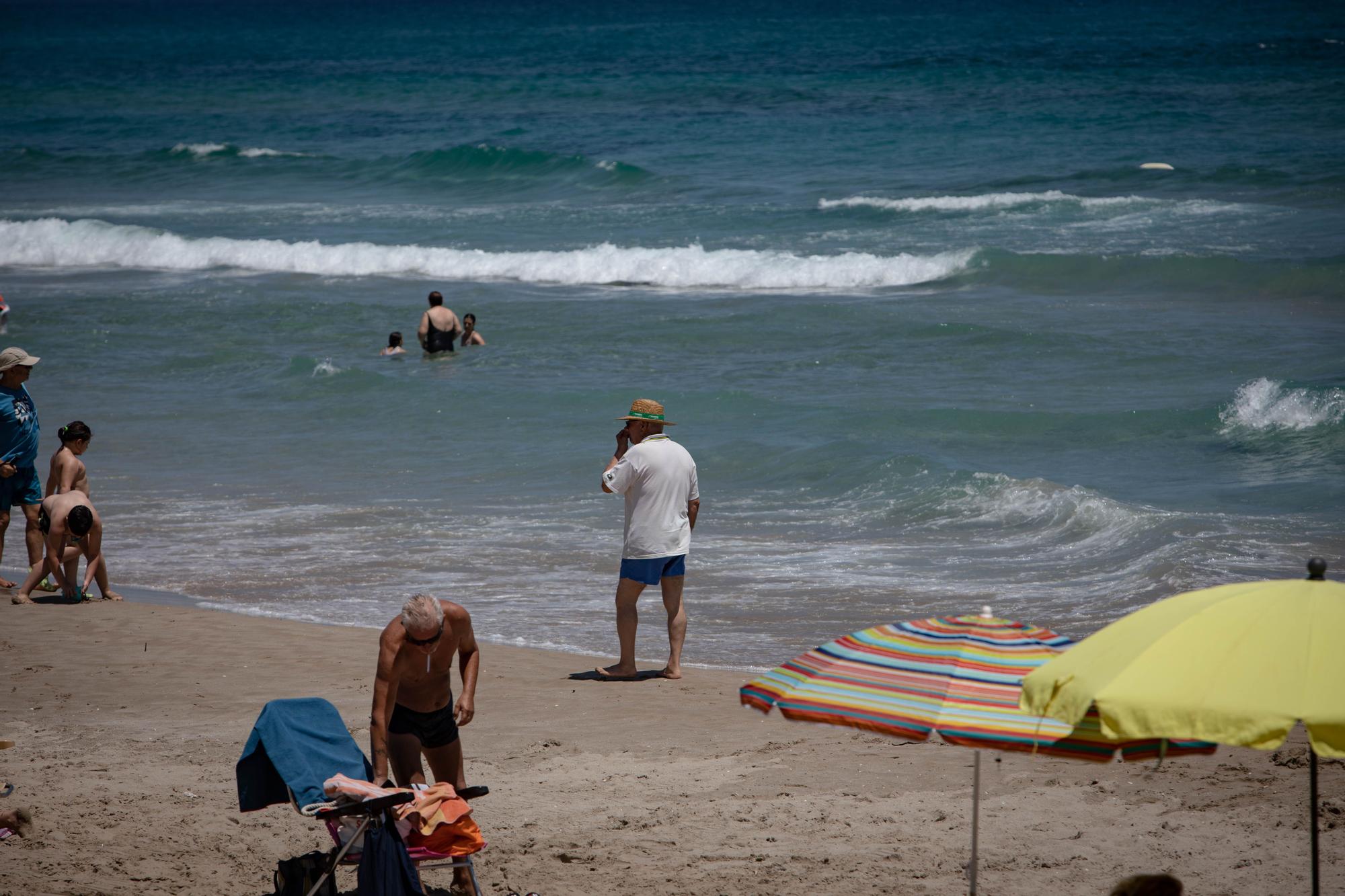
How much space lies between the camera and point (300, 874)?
15.9 ft

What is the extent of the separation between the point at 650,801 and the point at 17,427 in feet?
17.2

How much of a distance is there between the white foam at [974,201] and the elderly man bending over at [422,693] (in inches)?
898

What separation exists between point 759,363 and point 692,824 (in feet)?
38.5

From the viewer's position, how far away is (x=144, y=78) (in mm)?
59844

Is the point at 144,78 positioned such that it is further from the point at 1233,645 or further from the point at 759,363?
the point at 1233,645

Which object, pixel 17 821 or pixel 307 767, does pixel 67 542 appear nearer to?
pixel 17 821

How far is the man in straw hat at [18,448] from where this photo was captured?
8945 millimetres

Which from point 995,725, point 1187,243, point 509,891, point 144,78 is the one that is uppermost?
point 144,78

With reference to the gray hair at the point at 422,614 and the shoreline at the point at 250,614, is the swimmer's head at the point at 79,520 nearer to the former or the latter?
the shoreline at the point at 250,614

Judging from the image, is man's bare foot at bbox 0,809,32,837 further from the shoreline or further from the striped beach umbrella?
the shoreline

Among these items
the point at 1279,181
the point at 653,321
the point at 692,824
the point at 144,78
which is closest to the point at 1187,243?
the point at 1279,181

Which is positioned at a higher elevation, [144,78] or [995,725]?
[144,78]

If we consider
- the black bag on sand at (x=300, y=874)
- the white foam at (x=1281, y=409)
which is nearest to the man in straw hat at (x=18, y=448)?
the black bag on sand at (x=300, y=874)

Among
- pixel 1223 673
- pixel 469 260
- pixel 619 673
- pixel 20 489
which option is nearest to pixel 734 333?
pixel 469 260
